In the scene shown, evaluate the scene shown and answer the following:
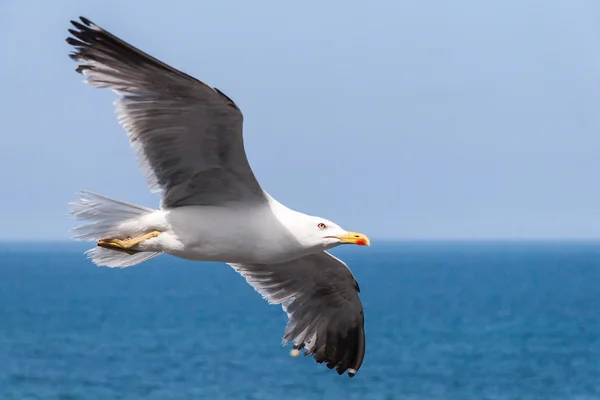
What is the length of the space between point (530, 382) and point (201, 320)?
953 inches

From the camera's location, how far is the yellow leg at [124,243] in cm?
832

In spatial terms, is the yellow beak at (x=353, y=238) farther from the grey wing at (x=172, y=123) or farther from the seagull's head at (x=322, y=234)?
the grey wing at (x=172, y=123)

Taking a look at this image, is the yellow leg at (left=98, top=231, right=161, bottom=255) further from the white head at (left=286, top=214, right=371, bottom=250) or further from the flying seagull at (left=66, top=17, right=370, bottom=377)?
the white head at (left=286, top=214, right=371, bottom=250)

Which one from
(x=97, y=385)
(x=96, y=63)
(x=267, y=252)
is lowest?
(x=97, y=385)

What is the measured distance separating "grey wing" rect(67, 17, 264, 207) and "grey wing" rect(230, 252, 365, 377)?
71.3 inches

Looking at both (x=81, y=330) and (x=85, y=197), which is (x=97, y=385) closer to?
(x=81, y=330)

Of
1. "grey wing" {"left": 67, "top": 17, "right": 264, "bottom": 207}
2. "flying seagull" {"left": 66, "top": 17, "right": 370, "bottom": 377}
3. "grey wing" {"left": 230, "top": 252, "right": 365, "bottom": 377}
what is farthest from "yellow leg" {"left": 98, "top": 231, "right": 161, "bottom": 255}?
"grey wing" {"left": 230, "top": 252, "right": 365, "bottom": 377}

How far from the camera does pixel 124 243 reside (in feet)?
27.4

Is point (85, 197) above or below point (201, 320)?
above

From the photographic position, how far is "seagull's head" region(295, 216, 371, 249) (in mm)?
8297

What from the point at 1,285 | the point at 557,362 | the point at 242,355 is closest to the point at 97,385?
the point at 242,355

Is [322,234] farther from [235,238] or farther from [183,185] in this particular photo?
[183,185]

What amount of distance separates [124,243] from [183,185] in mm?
656

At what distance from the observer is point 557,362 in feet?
145
